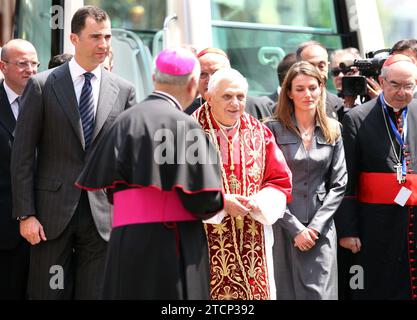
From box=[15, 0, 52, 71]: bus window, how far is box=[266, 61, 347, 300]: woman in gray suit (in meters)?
2.95

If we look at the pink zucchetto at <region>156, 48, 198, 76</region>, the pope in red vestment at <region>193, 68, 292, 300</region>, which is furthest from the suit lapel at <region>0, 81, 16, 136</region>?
the pink zucchetto at <region>156, 48, 198, 76</region>

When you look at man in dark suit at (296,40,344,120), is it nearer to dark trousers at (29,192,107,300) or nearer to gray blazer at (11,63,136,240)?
gray blazer at (11,63,136,240)

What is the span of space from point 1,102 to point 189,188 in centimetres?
246

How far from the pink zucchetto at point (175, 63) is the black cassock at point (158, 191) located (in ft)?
0.65

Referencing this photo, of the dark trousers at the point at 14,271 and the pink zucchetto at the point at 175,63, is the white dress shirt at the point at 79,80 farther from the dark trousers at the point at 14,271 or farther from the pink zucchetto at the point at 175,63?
the dark trousers at the point at 14,271

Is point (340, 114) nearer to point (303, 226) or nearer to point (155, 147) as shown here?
point (303, 226)

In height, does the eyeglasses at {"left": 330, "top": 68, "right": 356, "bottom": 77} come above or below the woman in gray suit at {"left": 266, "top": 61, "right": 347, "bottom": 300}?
above

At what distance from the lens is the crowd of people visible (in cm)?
541

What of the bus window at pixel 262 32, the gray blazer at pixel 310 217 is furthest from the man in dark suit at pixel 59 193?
the bus window at pixel 262 32

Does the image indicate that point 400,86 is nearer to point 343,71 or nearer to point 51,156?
point 343,71

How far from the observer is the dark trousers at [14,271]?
7168 mm

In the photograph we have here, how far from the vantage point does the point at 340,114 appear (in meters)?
8.07
